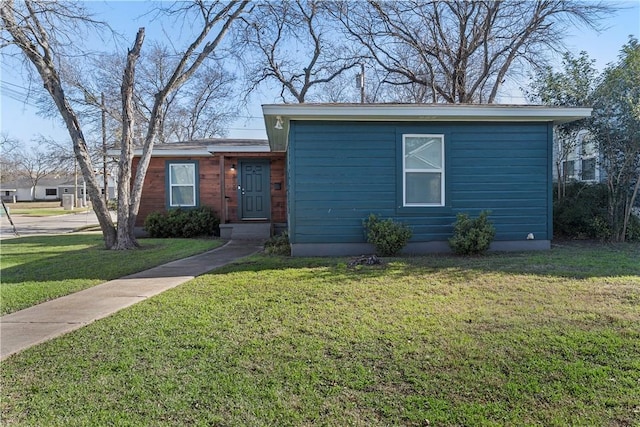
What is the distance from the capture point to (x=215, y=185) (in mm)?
12438

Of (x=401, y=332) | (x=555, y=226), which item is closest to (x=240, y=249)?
(x=401, y=332)

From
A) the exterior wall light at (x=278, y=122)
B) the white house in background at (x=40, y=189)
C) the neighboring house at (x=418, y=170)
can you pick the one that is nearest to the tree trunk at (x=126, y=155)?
the neighboring house at (x=418, y=170)

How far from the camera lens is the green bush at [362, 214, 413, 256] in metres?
6.84

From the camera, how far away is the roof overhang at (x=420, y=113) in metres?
6.86

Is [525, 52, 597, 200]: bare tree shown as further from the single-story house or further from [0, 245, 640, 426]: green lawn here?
[0, 245, 640, 426]: green lawn

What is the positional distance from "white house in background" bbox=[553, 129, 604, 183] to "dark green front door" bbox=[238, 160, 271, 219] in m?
A: 8.16

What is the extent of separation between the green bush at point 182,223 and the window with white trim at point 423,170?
6690 millimetres

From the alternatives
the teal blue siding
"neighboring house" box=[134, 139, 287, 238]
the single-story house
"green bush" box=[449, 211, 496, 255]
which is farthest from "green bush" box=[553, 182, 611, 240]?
"neighboring house" box=[134, 139, 287, 238]

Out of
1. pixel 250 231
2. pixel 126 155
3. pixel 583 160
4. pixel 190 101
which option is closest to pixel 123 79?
pixel 126 155

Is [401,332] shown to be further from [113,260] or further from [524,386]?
[113,260]

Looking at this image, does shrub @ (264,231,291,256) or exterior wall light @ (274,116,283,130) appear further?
shrub @ (264,231,291,256)

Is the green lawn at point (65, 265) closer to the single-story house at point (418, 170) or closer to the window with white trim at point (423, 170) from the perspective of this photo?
the single-story house at point (418, 170)

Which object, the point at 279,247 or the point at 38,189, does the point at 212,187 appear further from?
the point at 38,189

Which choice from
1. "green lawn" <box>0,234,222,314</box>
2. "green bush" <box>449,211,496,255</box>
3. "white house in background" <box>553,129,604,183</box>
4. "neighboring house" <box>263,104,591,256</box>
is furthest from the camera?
"white house in background" <box>553,129,604,183</box>
